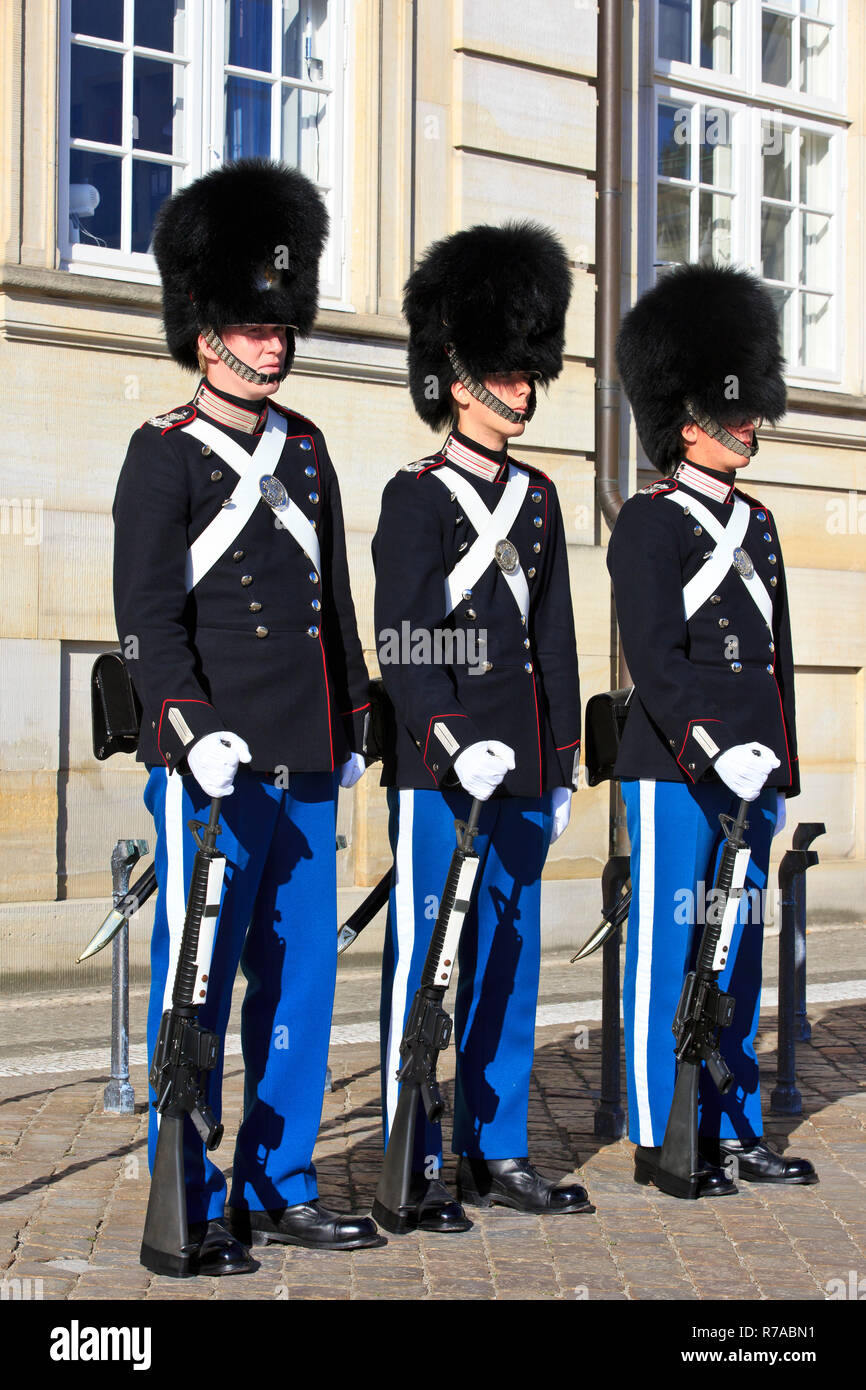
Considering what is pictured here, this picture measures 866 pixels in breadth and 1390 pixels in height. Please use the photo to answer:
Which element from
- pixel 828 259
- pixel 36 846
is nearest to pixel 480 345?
pixel 36 846

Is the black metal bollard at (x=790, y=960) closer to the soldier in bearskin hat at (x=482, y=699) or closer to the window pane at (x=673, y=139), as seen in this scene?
the soldier in bearskin hat at (x=482, y=699)

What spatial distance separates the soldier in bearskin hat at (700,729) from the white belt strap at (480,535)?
398 millimetres

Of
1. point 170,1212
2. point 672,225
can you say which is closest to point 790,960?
point 170,1212

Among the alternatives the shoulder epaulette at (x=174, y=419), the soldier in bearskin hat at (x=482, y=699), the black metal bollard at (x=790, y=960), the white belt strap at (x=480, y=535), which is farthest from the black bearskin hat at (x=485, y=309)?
the black metal bollard at (x=790, y=960)

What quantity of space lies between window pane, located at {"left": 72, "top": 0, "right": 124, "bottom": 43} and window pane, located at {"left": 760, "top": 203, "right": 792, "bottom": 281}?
4.46 m

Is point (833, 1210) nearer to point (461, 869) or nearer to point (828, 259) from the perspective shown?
point (461, 869)

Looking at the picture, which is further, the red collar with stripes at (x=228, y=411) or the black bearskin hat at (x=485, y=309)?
the black bearskin hat at (x=485, y=309)

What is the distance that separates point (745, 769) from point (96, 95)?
5.32m

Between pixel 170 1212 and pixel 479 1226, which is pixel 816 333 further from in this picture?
pixel 170 1212

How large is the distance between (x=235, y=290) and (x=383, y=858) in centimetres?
485

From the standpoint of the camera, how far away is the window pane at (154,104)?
27.7ft

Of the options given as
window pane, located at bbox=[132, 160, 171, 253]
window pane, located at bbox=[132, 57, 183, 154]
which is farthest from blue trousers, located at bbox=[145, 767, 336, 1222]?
window pane, located at bbox=[132, 57, 183, 154]

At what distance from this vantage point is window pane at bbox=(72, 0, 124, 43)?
8.17m

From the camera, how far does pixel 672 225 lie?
1070 centimetres
